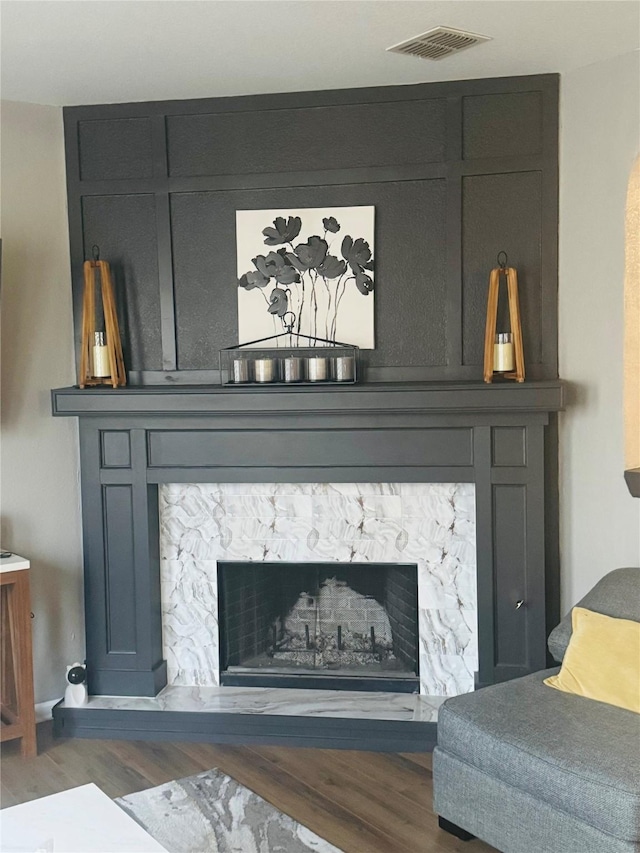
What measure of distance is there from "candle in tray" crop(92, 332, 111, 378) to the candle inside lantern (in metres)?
1.60

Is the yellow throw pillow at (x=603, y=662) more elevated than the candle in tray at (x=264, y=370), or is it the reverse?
the candle in tray at (x=264, y=370)

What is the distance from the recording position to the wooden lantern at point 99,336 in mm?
3845

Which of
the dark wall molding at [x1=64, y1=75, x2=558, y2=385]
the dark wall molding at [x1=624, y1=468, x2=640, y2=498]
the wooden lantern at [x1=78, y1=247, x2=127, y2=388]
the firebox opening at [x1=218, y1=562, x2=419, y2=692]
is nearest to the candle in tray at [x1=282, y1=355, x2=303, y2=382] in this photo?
the dark wall molding at [x1=64, y1=75, x2=558, y2=385]

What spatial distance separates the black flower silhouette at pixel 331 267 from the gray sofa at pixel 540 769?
168 cm

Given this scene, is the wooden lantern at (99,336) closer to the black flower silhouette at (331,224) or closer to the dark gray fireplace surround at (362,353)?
the dark gray fireplace surround at (362,353)

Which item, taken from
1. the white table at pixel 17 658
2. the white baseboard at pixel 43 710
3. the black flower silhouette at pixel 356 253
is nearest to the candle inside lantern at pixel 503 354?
the black flower silhouette at pixel 356 253

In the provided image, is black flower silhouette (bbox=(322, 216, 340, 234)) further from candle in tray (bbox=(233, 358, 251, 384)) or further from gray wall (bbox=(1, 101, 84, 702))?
gray wall (bbox=(1, 101, 84, 702))

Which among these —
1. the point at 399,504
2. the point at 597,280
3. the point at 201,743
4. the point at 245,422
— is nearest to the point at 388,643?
the point at 399,504

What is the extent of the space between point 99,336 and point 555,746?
2406 mm

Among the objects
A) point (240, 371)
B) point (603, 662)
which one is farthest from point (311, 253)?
point (603, 662)

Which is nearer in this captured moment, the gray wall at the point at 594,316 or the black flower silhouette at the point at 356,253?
the gray wall at the point at 594,316

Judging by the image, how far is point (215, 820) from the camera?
120 inches

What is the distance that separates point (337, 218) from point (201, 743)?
7.27 ft

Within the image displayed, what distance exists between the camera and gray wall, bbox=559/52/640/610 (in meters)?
3.43
